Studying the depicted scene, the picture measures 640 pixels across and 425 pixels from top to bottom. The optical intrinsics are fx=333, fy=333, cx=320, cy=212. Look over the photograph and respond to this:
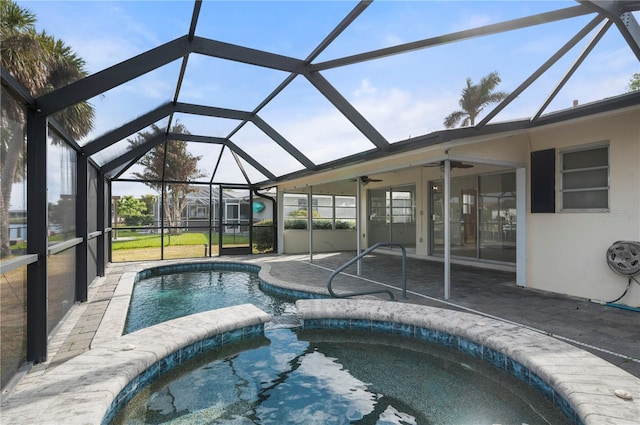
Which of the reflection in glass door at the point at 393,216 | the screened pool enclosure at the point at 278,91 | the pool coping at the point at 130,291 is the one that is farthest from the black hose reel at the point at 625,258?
the reflection in glass door at the point at 393,216

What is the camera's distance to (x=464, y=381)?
126 inches

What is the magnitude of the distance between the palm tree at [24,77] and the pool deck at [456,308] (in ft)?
5.54

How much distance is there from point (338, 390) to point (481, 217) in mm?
6778

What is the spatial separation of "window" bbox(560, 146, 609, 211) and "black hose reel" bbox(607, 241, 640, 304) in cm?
67

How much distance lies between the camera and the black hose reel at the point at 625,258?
15.1ft

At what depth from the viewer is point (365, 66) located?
497 centimetres

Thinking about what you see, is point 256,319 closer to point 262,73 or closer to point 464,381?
point 464,381

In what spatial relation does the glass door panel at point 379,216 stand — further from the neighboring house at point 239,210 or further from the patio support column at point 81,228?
the patio support column at point 81,228

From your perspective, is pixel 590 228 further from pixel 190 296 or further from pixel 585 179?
pixel 190 296

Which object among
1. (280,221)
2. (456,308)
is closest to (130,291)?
(456,308)

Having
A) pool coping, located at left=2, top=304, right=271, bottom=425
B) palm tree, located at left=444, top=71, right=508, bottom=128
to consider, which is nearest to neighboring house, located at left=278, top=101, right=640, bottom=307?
palm tree, located at left=444, top=71, right=508, bottom=128

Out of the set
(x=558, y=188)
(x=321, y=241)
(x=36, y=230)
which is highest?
(x=558, y=188)

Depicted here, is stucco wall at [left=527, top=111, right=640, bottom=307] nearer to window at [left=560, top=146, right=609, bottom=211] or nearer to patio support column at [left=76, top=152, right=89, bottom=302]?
window at [left=560, top=146, right=609, bottom=211]

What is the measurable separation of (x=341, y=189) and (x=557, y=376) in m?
10.5
